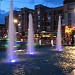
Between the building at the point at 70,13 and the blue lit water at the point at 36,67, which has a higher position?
the building at the point at 70,13

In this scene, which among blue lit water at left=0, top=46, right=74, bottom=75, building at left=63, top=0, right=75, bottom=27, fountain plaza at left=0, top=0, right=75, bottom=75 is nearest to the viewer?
blue lit water at left=0, top=46, right=74, bottom=75

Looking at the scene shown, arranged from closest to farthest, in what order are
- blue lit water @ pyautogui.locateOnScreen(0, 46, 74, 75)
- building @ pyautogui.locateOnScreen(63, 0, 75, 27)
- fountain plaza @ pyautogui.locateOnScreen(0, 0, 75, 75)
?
blue lit water @ pyautogui.locateOnScreen(0, 46, 74, 75), fountain plaza @ pyautogui.locateOnScreen(0, 0, 75, 75), building @ pyautogui.locateOnScreen(63, 0, 75, 27)

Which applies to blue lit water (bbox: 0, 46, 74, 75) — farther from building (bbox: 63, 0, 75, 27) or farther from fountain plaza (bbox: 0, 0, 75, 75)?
building (bbox: 63, 0, 75, 27)

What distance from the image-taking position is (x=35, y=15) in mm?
131500

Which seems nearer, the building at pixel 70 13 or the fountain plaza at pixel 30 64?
the fountain plaza at pixel 30 64

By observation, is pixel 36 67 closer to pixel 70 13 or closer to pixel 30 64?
pixel 30 64

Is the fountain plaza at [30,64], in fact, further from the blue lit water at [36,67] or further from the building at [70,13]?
the building at [70,13]

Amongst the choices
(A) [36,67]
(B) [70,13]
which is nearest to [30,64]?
(A) [36,67]

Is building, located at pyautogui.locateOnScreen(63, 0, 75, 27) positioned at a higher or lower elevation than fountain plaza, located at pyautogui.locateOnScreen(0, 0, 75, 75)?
higher

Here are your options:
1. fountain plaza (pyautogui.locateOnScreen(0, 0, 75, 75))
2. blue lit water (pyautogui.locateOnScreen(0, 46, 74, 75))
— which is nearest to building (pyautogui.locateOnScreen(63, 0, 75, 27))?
fountain plaza (pyautogui.locateOnScreen(0, 0, 75, 75))

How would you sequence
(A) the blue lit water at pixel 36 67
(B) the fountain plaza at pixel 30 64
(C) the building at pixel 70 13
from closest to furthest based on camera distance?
(A) the blue lit water at pixel 36 67, (B) the fountain plaza at pixel 30 64, (C) the building at pixel 70 13

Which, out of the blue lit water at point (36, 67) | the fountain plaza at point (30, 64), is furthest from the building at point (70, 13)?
the blue lit water at point (36, 67)

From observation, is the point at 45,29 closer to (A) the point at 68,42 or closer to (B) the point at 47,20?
(B) the point at 47,20

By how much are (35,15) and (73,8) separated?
41.0 metres
